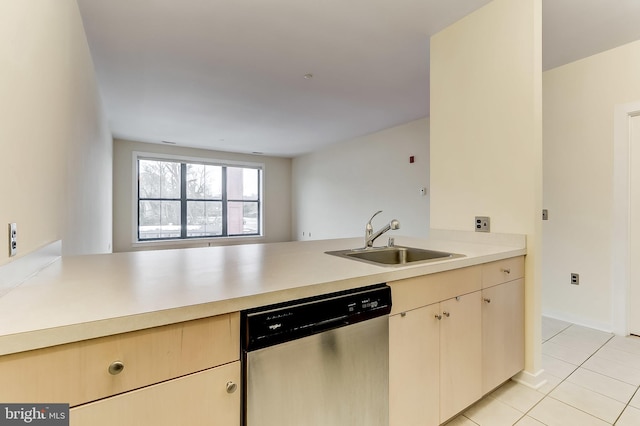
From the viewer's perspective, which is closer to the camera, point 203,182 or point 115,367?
point 115,367

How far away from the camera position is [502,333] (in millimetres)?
1715

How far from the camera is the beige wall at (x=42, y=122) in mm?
1001

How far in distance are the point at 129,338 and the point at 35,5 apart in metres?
1.44

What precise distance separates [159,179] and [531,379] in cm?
674

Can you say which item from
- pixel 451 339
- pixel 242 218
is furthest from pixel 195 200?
pixel 451 339

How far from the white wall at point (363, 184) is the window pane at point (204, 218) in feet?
6.37

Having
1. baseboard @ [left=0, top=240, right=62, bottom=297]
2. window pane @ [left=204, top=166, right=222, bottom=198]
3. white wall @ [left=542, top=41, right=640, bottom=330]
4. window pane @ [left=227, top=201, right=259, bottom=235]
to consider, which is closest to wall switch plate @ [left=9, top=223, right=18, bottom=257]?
baseboard @ [left=0, top=240, right=62, bottom=297]

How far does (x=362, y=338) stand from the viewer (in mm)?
1116

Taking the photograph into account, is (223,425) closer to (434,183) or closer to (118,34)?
(434,183)

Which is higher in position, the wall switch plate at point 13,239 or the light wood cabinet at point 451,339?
the wall switch plate at point 13,239

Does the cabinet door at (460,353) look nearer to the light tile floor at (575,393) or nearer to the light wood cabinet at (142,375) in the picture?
the light tile floor at (575,393)

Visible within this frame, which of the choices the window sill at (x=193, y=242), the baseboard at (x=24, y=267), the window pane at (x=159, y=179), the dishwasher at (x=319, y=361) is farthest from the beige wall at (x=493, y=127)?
the window pane at (x=159, y=179)

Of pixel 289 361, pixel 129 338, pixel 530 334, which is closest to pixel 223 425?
pixel 289 361

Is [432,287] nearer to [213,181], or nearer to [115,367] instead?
[115,367]
